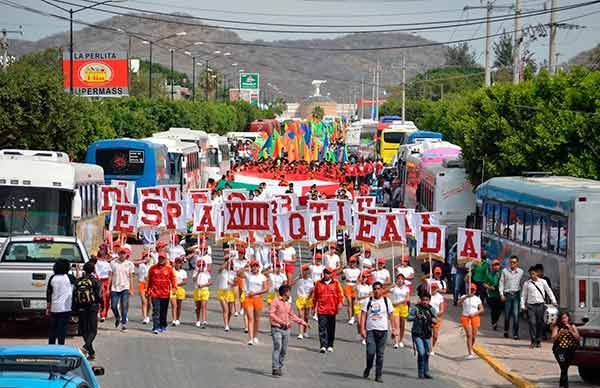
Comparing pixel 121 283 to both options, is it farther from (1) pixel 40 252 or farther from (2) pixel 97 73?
(2) pixel 97 73

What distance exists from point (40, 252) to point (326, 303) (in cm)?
528

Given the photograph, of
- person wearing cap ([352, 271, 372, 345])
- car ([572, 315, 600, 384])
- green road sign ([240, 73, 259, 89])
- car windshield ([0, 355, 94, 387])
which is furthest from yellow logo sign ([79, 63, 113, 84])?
green road sign ([240, 73, 259, 89])

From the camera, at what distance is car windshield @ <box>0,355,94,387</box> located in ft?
37.1

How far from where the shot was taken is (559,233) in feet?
80.6

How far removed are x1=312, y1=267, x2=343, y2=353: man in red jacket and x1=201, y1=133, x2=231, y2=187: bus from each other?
37228mm

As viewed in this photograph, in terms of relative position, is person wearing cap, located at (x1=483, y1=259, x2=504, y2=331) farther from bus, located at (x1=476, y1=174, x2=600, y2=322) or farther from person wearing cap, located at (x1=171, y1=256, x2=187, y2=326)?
person wearing cap, located at (x1=171, y1=256, x2=187, y2=326)

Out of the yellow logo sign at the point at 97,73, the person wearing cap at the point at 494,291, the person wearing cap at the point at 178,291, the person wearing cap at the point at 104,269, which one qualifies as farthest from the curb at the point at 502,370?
the yellow logo sign at the point at 97,73

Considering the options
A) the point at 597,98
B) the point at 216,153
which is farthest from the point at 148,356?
the point at 216,153

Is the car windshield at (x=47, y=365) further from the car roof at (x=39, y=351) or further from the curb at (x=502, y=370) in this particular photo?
the curb at (x=502, y=370)

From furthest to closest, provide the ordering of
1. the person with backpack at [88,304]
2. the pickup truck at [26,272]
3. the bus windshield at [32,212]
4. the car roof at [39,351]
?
the bus windshield at [32,212]
the pickup truck at [26,272]
the person with backpack at [88,304]
the car roof at [39,351]

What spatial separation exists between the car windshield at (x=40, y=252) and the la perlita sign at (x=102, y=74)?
178ft

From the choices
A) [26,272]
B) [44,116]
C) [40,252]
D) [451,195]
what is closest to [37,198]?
[40,252]

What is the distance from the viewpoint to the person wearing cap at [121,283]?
79.7 ft

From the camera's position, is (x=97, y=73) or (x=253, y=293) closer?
(x=253, y=293)
